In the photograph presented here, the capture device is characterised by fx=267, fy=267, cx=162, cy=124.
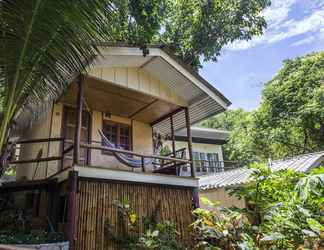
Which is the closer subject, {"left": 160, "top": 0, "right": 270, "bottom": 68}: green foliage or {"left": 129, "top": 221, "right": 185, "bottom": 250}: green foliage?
{"left": 129, "top": 221, "right": 185, "bottom": 250}: green foliage

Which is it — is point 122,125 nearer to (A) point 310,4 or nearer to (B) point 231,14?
(B) point 231,14

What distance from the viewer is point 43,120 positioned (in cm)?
790

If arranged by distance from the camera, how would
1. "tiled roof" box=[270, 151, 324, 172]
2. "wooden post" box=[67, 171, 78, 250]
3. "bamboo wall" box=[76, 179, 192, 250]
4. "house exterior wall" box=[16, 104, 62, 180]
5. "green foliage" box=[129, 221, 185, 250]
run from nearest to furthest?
"wooden post" box=[67, 171, 78, 250] → "green foliage" box=[129, 221, 185, 250] → "bamboo wall" box=[76, 179, 192, 250] → "house exterior wall" box=[16, 104, 62, 180] → "tiled roof" box=[270, 151, 324, 172]

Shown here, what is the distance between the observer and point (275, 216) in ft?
8.71

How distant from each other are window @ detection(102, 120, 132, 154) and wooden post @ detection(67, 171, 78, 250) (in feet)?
11.2

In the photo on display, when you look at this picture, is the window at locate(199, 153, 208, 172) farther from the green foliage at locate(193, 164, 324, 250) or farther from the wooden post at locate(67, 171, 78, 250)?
the green foliage at locate(193, 164, 324, 250)

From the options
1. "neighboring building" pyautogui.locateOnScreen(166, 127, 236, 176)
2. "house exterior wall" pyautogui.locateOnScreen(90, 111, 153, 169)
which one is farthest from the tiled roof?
"neighboring building" pyautogui.locateOnScreen(166, 127, 236, 176)

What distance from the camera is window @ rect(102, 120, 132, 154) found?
8505 millimetres

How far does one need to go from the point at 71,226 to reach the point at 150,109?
451 centimetres

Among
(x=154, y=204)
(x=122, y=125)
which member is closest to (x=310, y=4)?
(x=122, y=125)

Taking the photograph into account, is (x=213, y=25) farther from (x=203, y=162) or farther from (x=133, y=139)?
(x=203, y=162)

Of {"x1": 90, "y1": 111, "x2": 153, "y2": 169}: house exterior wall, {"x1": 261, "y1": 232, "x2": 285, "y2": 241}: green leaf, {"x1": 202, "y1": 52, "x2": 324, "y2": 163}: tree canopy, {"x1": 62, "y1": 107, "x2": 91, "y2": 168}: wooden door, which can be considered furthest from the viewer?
{"x1": 202, "y1": 52, "x2": 324, "y2": 163}: tree canopy

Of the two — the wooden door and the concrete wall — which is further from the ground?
the wooden door

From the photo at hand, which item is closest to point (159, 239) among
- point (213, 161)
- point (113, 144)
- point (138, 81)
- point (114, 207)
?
point (114, 207)
